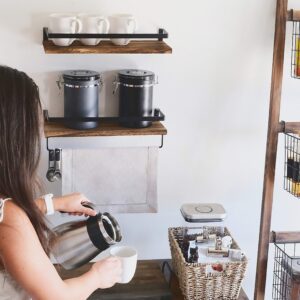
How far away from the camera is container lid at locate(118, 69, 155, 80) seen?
2.16 m

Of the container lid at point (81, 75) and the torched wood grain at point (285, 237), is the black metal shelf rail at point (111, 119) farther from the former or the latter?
the torched wood grain at point (285, 237)

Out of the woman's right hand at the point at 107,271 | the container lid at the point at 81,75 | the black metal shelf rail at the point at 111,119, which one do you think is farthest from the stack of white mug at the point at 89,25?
the woman's right hand at the point at 107,271

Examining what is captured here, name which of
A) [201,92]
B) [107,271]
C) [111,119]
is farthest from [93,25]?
[107,271]

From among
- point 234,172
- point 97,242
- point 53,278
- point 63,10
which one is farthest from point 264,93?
point 53,278

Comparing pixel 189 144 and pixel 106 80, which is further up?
pixel 106 80

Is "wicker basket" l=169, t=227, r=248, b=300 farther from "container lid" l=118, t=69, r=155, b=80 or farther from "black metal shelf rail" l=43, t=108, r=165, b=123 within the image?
"container lid" l=118, t=69, r=155, b=80

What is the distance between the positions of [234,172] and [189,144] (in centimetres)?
22

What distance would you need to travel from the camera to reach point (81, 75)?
7.04ft

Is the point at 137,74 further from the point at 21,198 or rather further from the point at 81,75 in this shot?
the point at 21,198

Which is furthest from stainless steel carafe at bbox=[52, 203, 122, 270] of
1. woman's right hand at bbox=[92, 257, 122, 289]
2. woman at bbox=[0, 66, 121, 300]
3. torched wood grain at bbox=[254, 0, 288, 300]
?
torched wood grain at bbox=[254, 0, 288, 300]

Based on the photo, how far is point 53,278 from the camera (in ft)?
4.71

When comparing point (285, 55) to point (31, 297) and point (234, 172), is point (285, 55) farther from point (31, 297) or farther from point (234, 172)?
point (31, 297)

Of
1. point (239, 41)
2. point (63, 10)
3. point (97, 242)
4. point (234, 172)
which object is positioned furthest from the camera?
point (234, 172)

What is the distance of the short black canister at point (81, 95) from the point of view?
2145 millimetres
